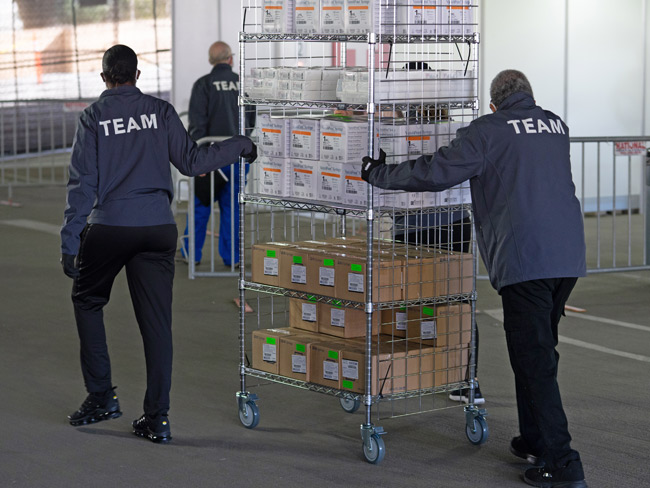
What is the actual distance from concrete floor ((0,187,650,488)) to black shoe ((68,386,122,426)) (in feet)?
0.23

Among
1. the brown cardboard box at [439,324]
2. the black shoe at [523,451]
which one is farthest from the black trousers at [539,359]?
the brown cardboard box at [439,324]

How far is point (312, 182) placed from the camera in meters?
5.47

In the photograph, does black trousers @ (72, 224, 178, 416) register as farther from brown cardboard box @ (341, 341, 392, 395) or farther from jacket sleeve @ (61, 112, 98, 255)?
brown cardboard box @ (341, 341, 392, 395)

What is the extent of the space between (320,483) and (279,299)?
432 centimetres

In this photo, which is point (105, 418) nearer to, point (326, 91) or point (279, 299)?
point (326, 91)

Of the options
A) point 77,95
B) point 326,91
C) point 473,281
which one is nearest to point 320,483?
point 473,281

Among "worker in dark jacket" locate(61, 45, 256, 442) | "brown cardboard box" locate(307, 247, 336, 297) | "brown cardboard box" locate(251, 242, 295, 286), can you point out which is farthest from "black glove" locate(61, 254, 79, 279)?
"brown cardboard box" locate(307, 247, 336, 297)

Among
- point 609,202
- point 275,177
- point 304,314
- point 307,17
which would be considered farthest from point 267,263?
point 609,202

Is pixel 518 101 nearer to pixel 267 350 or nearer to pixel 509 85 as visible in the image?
pixel 509 85

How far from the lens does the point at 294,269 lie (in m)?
5.61

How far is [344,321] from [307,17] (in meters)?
1.56

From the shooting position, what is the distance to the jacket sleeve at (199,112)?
10.3 m

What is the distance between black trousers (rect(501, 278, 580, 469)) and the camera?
189 inches

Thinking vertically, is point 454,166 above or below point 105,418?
above
